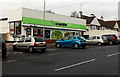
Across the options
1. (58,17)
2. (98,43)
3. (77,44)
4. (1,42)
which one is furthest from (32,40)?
(58,17)

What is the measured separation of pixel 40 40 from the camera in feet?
51.5

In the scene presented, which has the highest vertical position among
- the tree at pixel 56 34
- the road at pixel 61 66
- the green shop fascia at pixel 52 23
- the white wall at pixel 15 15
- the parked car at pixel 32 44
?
the white wall at pixel 15 15

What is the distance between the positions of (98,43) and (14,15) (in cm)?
1462

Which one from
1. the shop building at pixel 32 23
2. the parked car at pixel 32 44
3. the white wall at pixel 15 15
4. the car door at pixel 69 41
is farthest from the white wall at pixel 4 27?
the parked car at pixel 32 44

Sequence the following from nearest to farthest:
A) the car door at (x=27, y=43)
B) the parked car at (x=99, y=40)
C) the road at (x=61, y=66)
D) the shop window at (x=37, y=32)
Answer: the road at (x=61, y=66) < the car door at (x=27, y=43) < the parked car at (x=99, y=40) < the shop window at (x=37, y=32)

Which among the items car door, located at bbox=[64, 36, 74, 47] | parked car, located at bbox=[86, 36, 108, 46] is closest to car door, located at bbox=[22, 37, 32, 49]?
car door, located at bbox=[64, 36, 74, 47]

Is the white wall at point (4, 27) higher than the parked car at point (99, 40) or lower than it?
higher

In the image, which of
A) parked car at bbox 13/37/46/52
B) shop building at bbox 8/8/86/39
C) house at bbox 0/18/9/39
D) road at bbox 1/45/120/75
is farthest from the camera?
house at bbox 0/18/9/39

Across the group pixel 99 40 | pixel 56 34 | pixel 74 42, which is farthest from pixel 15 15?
pixel 99 40

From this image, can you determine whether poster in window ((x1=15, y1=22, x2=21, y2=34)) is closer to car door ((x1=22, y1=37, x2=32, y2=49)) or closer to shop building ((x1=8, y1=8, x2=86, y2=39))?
shop building ((x1=8, y1=8, x2=86, y2=39))

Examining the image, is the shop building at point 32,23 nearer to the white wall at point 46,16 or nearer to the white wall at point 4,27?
the white wall at point 46,16

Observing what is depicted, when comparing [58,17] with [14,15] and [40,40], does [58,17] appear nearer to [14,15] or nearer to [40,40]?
[14,15]

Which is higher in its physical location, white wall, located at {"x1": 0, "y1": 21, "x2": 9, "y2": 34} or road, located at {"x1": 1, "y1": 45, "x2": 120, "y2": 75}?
white wall, located at {"x1": 0, "y1": 21, "x2": 9, "y2": 34}

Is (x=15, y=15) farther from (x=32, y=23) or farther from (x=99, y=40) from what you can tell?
(x=99, y=40)
